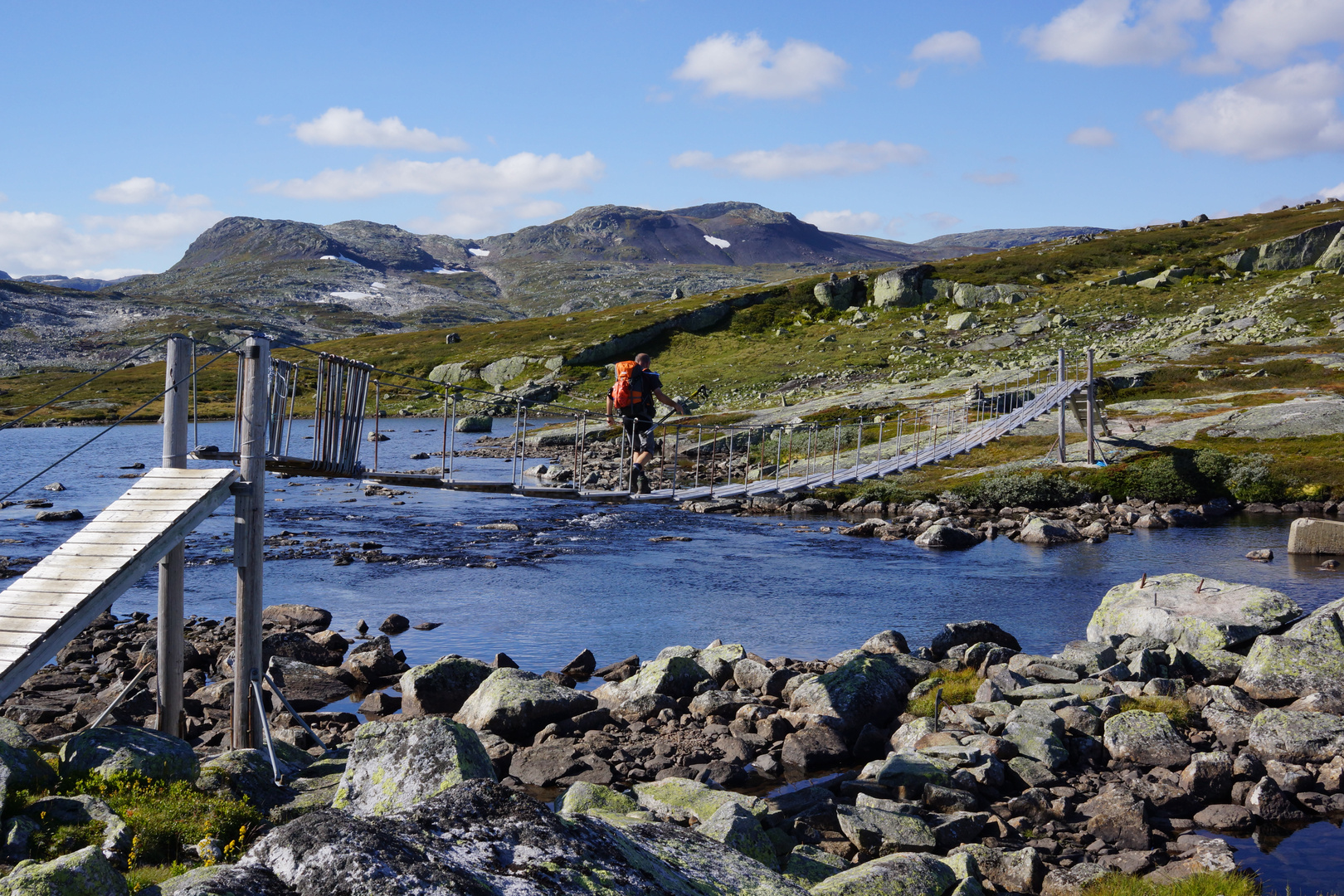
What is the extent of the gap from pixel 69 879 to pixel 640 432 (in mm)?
12965

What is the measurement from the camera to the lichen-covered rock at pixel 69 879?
653cm

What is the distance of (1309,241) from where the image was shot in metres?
101

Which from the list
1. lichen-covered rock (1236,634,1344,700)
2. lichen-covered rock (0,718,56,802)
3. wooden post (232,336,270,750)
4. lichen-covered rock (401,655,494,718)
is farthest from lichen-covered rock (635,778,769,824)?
lichen-covered rock (1236,634,1344,700)

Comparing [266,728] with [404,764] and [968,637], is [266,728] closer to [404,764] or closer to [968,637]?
[404,764]

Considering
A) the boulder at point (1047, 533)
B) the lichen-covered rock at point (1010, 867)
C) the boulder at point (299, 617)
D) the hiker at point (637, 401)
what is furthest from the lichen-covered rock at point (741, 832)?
the boulder at point (1047, 533)

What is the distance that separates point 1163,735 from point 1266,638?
15.8 feet

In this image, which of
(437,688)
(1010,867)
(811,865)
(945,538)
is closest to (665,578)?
(945,538)

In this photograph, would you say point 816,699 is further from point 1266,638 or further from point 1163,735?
point 1266,638

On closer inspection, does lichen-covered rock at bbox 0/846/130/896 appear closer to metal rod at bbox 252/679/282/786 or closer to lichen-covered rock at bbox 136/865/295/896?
lichen-covered rock at bbox 136/865/295/896

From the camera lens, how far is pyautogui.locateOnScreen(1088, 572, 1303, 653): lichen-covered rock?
62.2 feet

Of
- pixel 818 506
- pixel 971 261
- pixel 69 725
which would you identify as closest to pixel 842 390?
pixel 818 506

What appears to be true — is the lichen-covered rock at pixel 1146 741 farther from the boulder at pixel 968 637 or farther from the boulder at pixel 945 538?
the boulder at pixel 945 538

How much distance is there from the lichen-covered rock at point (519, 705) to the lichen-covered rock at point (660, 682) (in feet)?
3.06

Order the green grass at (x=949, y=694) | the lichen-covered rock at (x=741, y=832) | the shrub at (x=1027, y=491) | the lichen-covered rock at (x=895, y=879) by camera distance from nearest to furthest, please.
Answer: the lichen-covered rock at (x=895, y=879) < the lichen-covered rock at (x=741, y=832) < the green grass at (x=949, y=694) < the shrub at (x=1027, y=491)
